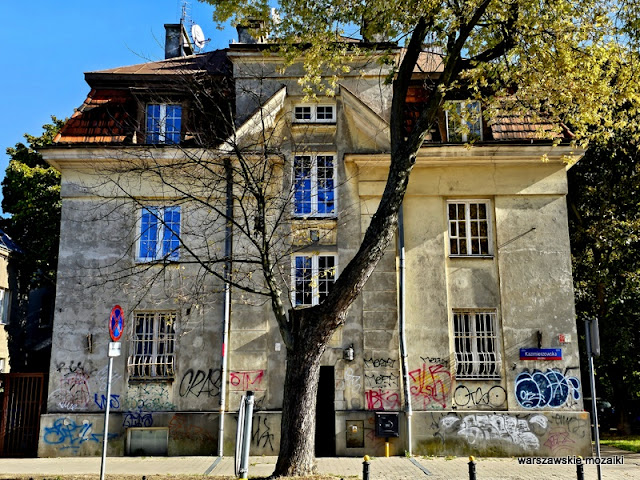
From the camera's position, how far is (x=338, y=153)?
1673cm

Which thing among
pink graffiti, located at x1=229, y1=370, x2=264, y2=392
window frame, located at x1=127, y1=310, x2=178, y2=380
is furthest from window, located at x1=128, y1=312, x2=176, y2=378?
pink graffiti, located at x1=229, y1=370, x2=264, y2=392

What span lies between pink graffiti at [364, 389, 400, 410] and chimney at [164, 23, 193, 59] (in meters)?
14.2

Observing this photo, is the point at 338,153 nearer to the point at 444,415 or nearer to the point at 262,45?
the point at 262,45

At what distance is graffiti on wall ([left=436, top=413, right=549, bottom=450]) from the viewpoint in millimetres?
15250

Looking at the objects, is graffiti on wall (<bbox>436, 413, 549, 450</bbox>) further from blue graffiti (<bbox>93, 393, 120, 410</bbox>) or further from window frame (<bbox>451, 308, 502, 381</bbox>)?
blue graffiti (<bbox>93, 393, 120, 410</bbox>)

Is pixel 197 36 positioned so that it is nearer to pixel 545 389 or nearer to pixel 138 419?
pixel 138 419

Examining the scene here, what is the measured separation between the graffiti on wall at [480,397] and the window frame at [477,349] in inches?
10.8

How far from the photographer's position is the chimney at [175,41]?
73.9 ft

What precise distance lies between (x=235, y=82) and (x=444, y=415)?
34.1ft

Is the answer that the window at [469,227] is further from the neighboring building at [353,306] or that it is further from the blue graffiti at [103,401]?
the blue graffiti at [103,401]

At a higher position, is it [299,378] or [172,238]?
[172,238]

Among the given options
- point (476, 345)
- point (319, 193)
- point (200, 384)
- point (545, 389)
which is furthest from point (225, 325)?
point (545, 389)

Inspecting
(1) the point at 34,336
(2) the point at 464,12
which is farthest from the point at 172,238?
(1) the point at 34,336

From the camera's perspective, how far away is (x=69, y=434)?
15414 millimetres
